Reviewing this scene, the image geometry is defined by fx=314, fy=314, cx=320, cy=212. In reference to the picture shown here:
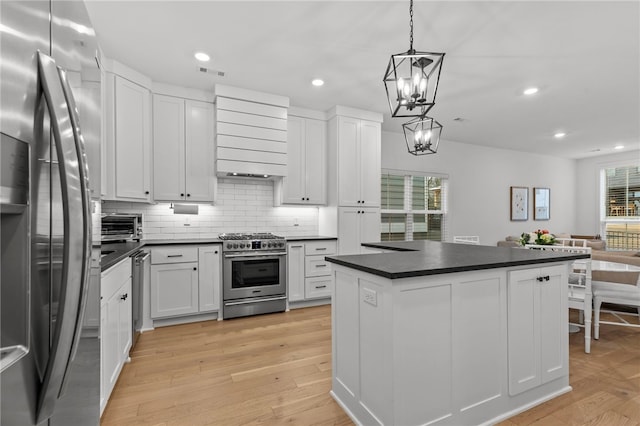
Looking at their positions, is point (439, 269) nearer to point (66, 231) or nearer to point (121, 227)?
point (66, 231)

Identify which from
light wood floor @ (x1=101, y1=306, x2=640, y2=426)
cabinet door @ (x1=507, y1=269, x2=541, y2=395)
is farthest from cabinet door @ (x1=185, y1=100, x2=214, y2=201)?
cabinet door @ (x1=507, y1=269, x2=541, y2=395)

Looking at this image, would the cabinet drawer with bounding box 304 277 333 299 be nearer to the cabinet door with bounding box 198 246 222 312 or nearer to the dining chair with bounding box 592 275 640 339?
the cabinet door with bounding box 198 246 222 312

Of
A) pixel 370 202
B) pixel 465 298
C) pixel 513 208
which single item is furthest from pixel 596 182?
pixel 465 298

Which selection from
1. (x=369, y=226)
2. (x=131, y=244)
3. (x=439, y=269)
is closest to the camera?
(x=439, y=269)

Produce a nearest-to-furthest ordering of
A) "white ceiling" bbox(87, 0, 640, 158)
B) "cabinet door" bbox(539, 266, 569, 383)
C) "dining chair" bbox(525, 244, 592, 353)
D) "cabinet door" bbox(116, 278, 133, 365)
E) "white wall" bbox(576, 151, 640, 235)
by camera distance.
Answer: "cabinet door" bbox(539, 266, 569, 383) < "cabinet door" bbox(116, 278, 133, 365) < "white ceiling" bbox(87, 0, 640, 158) < "dining chair" bbox(525, 244, 592, 353) < "white wall" bbox(576, 151, 640, 235)

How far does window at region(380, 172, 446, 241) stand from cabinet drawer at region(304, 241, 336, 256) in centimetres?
156

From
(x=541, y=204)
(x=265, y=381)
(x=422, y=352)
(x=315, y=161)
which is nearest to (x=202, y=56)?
(x=315, y=161)

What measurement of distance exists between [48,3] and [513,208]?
26.1ft

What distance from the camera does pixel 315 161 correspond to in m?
4.50

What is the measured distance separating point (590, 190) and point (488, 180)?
10.5ft

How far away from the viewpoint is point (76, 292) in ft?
2.29

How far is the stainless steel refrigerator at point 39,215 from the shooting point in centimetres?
56

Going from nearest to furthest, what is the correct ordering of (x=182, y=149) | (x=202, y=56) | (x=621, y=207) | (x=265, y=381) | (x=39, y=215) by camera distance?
(x=39, y=215) → (x=265, y=381) → (x=202, y=56) → (x=182, y=149) → (x=621, y=207)

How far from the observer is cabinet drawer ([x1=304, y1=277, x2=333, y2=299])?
414cm
